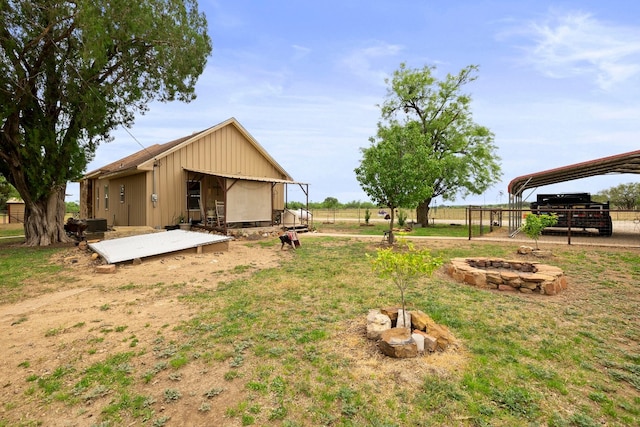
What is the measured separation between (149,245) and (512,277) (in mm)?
11112

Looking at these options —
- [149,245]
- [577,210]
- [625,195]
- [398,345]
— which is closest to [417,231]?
[577,210]

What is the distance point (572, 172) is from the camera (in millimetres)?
16219

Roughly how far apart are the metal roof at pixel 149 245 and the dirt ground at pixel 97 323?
437 mm

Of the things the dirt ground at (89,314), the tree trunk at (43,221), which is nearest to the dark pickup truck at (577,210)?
the dirt ground at (89,314)

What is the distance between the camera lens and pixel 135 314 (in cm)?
516

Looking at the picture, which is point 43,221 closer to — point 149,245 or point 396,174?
point 149,245

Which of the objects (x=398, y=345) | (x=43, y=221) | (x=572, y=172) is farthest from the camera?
(x=572, y=172)

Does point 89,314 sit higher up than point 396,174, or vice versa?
point 396,174

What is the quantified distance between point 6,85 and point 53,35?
2.53 m

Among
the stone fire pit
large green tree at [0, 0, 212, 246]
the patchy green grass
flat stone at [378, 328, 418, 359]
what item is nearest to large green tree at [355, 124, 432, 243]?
the patchy green grass

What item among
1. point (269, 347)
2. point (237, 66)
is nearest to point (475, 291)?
point (269, 347)

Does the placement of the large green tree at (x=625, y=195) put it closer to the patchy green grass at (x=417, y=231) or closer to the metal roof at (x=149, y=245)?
the patchy green grass at (x=417, y=231)

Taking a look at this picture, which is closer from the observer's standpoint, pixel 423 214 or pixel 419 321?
pixel 419 321

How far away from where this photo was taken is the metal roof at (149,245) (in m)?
9.16
